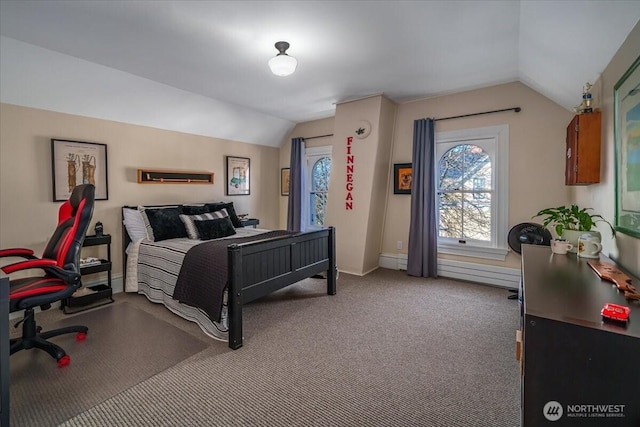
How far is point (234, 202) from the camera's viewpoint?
5.38 meters

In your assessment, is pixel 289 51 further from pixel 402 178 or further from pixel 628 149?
pixel 628 149

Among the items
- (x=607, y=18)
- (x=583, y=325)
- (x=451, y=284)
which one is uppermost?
(x=607, y=18)

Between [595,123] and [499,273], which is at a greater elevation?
[595,123]

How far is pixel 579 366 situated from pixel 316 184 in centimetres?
503

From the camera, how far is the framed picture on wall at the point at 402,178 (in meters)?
4.62

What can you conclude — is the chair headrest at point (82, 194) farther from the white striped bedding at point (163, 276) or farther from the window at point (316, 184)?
the window at point (316, 184)

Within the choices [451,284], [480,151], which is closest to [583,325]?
[451,284]

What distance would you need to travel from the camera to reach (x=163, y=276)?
3.28 meters

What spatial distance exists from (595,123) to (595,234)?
816mm

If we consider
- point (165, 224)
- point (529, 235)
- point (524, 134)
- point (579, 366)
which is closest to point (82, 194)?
point (165, 224)

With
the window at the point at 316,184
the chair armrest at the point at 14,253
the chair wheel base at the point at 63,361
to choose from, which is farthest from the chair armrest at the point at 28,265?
the window at the point at 316,184

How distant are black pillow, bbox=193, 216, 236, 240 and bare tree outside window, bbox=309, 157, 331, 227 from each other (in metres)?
2.08

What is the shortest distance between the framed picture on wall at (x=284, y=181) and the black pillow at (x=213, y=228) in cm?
216

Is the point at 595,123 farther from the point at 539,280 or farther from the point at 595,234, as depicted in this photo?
the point at 539,280
